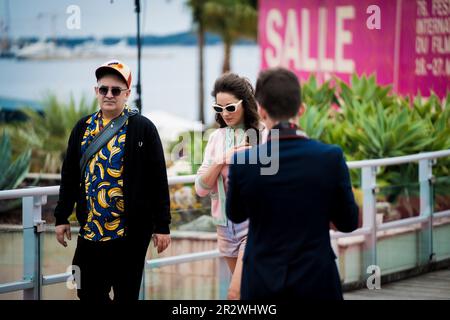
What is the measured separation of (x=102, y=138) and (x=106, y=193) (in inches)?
11.6

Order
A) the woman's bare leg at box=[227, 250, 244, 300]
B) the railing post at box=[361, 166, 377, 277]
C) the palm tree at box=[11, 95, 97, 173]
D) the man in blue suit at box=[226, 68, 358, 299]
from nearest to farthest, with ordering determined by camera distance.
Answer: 1. the man in blue suit at box=[226, 68, 358, 299]
2. the woman's bare leg at box=[227, 250, 244, 300]
3. the railing post at box=[361, 166, 377, 277]
4. the palm tree at box=[11, 95, 97, 173]

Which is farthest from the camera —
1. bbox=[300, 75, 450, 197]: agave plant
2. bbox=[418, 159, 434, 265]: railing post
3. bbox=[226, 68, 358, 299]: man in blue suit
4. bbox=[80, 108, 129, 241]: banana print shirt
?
bbox=[300, 75, 450, 197]: agave plant

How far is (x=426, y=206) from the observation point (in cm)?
940

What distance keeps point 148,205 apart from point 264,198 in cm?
149

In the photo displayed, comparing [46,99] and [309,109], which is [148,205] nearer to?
[309,109]

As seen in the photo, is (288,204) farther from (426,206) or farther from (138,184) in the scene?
(426,206)

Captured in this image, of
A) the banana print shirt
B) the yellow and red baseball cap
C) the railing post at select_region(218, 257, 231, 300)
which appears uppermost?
the yellow and red baseball cap

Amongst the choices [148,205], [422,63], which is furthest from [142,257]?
[422,63]

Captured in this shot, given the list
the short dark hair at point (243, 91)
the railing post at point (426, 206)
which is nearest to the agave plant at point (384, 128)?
the railing post at point (426, 206)

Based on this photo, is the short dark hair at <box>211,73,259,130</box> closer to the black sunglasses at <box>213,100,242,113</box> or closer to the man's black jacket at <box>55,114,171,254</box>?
the black sunglasses at <box>213,100,242,113</box>

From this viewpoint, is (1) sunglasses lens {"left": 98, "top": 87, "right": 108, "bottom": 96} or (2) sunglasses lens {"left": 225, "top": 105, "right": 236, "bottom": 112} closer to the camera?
(1) sunglasses lens {"left": 98, "top": 87, "right": 108, "bottom": 96}

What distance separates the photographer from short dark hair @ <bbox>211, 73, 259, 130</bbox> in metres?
5.58

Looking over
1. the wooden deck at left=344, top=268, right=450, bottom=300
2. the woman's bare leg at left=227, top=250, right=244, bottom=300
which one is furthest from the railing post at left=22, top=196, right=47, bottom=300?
the wooden deck at left=344, top=268, right=450, bottom=300
